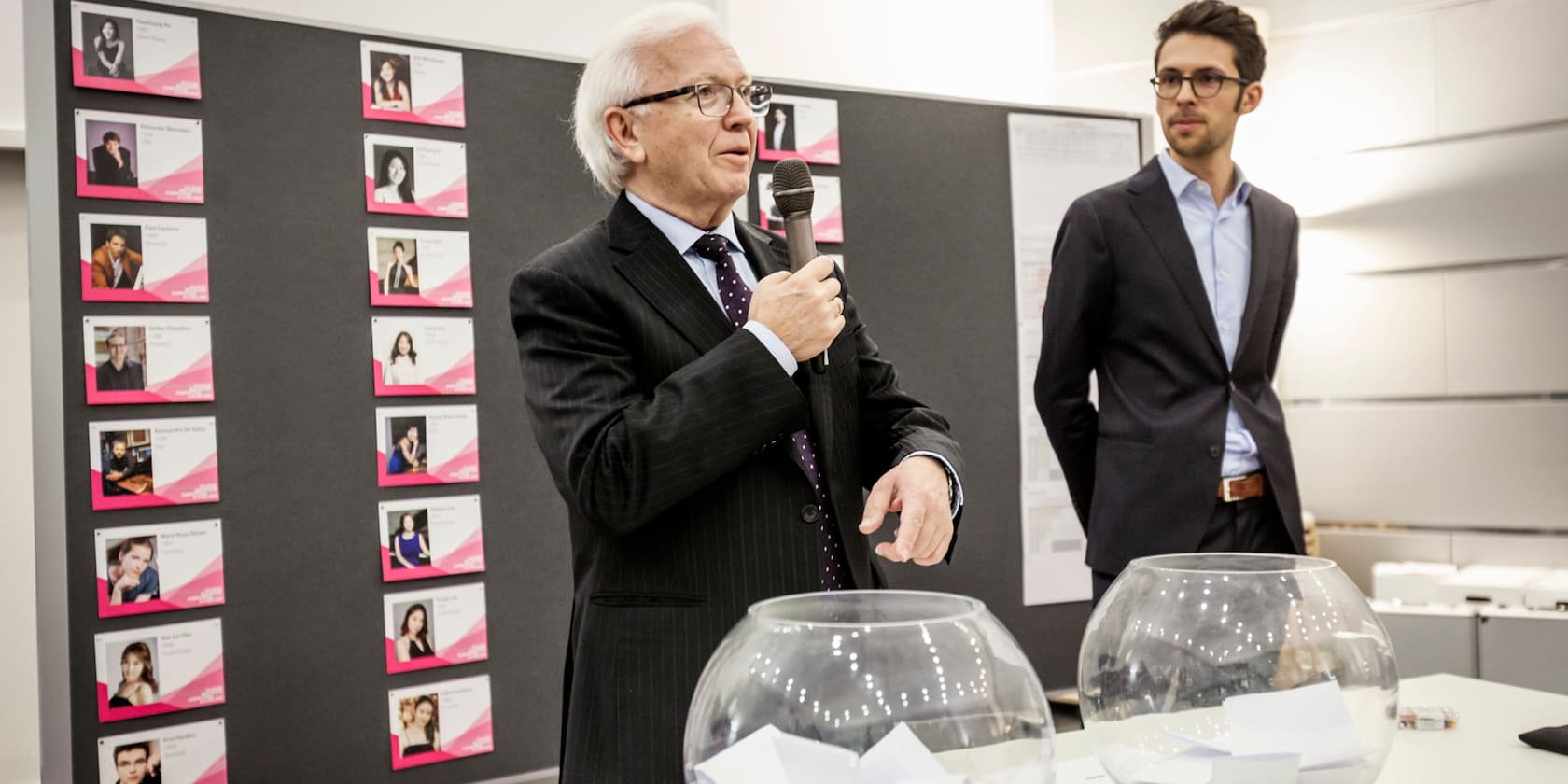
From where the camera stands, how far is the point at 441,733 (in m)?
2.69

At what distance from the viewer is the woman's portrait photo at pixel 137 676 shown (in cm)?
238

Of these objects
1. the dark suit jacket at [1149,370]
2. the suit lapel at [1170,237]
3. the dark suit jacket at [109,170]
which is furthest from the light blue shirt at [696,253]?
the dark suit jacket at [109,170]

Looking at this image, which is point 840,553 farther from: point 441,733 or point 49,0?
point 49,0

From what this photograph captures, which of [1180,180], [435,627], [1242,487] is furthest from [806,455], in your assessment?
[435,627]

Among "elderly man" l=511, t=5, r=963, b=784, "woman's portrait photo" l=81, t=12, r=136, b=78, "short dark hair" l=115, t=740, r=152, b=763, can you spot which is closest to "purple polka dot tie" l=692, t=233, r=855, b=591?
"elderly man" l=511, t=5, r=963, b=784

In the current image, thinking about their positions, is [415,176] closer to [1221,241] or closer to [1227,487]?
[1221,241]

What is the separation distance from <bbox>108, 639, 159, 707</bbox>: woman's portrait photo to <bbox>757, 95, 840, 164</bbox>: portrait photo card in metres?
1.83

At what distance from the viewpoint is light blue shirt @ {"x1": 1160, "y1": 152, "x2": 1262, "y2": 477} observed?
2.27 meters

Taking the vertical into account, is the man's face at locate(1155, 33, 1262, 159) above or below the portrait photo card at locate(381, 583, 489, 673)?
above

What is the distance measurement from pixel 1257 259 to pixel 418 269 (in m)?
1.77

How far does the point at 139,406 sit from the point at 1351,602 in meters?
2.30

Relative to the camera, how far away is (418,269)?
107 inches

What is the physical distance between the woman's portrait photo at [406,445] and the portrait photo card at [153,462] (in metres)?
0.36

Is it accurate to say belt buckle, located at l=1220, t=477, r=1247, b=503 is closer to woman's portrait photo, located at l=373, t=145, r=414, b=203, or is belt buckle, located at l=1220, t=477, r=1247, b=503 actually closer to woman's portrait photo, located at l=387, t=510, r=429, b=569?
woman's portrait photo, located at l=387, t=510, r=429, b=569
